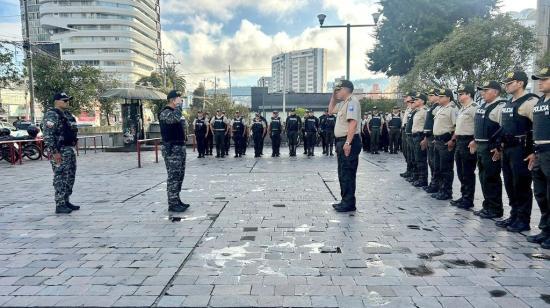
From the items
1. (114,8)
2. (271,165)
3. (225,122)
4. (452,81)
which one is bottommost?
(271,165)

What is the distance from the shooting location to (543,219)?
14.6 ft

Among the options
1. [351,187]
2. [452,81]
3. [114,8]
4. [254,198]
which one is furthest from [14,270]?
[114,8]

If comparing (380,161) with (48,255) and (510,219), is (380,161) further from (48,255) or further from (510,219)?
(48,255)

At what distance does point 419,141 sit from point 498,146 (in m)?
2.94

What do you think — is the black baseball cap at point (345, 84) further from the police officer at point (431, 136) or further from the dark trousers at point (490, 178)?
the police officer at point (431, 136)

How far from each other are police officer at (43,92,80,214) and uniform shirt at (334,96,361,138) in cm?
424

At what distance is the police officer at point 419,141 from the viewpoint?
7973 millimetres

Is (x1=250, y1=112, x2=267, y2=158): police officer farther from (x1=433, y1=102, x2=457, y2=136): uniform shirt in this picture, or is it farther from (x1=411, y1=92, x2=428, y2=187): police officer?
(x1=433, y1=102, x2=457, y2=136): uniform shirt

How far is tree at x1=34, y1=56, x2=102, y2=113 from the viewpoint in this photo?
27.5 m

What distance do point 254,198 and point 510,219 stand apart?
396cm

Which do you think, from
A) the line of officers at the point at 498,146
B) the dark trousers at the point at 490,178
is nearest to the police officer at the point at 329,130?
the line of officers at the point at 498,146

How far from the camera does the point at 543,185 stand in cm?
444

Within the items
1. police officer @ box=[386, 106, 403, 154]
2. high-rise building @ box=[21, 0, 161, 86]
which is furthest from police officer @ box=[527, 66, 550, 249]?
high-rise building @ box=[21, 0, 161, 86]

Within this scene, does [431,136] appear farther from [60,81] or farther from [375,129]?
[60,81]
